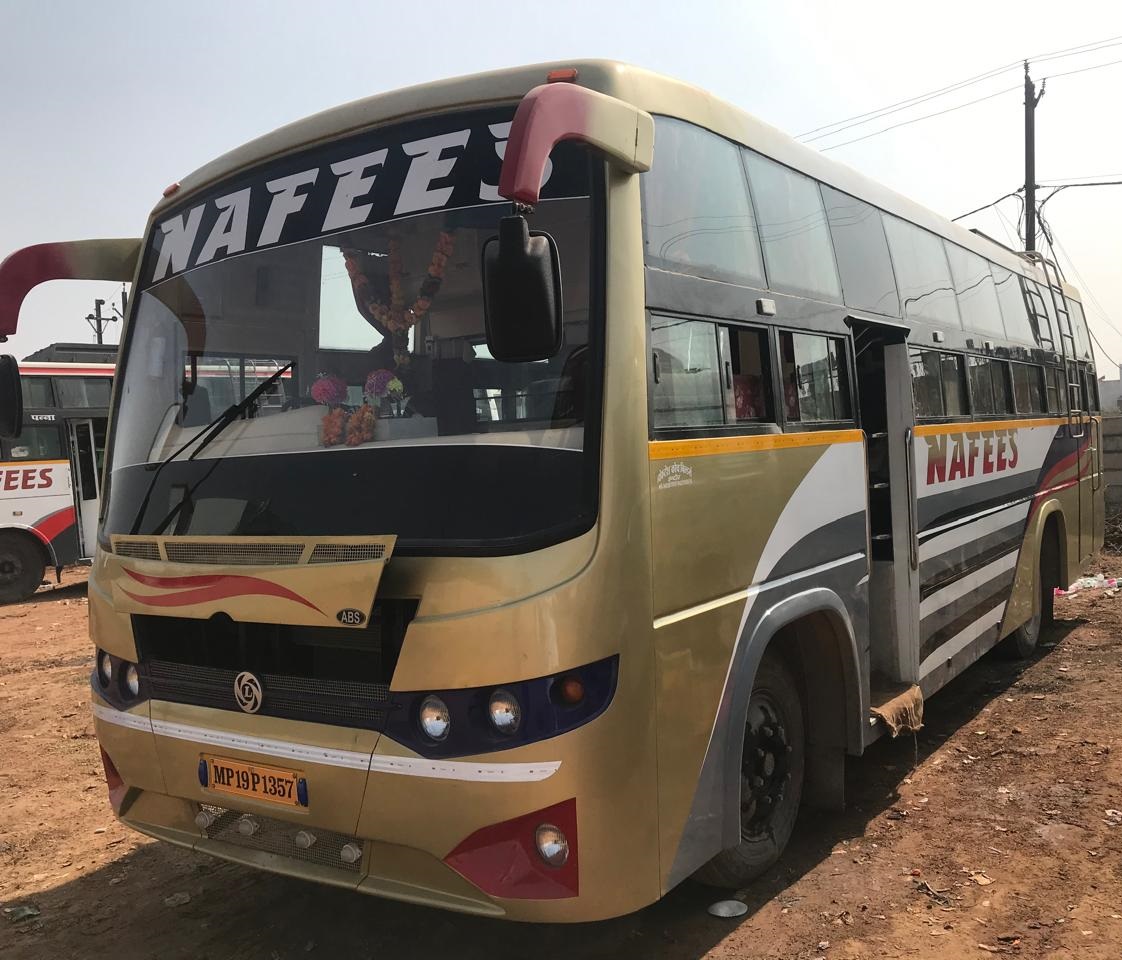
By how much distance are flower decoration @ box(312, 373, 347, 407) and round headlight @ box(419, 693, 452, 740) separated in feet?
3.74

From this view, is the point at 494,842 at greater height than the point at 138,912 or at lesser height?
greater

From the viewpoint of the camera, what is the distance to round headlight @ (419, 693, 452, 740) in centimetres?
285

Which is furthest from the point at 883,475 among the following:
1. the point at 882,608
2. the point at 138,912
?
the point at 138,912

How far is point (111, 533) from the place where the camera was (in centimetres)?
377

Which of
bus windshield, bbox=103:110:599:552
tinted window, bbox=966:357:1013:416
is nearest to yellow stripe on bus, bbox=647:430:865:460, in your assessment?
bus windshield, bbox=103:110:599:552

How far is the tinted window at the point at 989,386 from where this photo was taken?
6.27 meters

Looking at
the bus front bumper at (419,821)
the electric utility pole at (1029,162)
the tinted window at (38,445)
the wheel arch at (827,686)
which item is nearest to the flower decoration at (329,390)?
the bus front bumper at (419,821)

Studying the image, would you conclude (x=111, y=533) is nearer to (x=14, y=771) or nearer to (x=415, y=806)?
(x=415, y=806)

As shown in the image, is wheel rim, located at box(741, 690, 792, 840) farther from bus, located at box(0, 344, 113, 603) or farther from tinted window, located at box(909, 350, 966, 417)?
bus, located at box(0, 344, 113, 603)

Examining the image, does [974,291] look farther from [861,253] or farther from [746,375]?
[746,375]

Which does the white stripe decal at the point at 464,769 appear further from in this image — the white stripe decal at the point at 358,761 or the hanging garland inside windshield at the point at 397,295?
the hanging garland inside windshield at the point at 397,295

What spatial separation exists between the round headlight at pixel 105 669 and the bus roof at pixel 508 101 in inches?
75.4

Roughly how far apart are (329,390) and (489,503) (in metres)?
0.89

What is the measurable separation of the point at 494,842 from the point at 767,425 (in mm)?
1913
